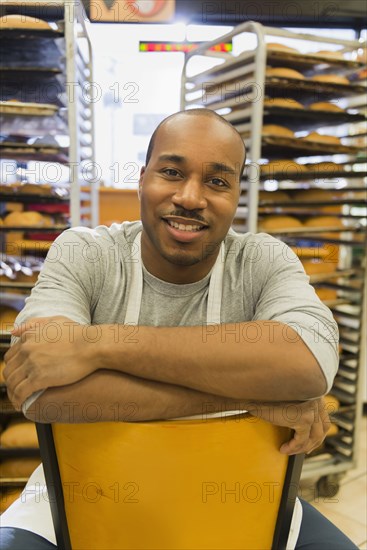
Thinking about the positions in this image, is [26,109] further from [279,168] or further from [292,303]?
[292,303]

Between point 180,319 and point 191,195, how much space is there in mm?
315

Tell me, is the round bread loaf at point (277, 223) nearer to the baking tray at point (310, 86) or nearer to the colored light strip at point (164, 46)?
the baking tray at point (310, 86)

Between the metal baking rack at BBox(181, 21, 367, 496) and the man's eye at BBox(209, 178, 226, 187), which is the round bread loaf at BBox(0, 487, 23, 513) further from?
the man's eye at BBox(209, 178, 226, 187)

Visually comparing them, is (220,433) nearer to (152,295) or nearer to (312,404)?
(312,404)

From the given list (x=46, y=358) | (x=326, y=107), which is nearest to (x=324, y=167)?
(x=326, y=107)

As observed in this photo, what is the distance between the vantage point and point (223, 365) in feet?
2.86

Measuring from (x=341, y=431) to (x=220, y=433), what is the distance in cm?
215

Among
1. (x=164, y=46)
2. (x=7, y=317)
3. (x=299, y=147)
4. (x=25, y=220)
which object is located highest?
(x=164, y=46)

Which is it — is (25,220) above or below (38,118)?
below

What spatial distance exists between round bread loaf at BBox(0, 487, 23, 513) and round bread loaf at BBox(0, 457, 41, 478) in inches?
3.1

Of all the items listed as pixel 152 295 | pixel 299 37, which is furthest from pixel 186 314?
pixel 299 37

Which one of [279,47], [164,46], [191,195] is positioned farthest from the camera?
[164,46]

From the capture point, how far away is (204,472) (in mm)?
820

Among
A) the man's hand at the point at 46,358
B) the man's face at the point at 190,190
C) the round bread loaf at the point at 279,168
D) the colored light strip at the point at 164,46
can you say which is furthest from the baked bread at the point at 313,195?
the colored light strip at the point at 164,46
